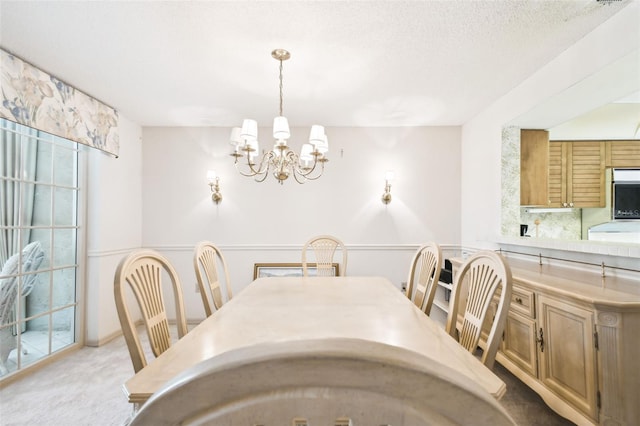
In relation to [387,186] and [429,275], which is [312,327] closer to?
[429,275]

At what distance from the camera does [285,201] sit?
3863 mm

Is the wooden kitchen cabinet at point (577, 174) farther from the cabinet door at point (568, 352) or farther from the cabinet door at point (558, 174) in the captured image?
the cabinet door at point (568, 352)

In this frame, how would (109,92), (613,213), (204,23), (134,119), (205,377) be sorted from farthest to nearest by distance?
(134,119) < (613,213) < (109,92) < (204,23) < (205,377)

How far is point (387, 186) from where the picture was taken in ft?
12.5

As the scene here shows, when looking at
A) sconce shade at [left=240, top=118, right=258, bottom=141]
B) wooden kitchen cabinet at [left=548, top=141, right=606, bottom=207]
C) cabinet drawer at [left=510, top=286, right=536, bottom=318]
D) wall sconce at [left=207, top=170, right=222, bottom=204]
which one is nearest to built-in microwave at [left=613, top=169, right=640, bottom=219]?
wooden kitchen cabinet at [left=548, top=141, right=606, bottom=207]

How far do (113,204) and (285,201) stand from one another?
1.92 m

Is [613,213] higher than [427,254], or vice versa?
[613,213]

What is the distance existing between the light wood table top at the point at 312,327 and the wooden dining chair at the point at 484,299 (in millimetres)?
155

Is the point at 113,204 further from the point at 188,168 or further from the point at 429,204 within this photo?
the point at 429,204

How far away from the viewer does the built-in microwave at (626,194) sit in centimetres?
326

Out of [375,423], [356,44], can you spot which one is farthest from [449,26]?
[375,423]

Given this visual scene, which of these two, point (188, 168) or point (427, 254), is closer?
point (427, 254)

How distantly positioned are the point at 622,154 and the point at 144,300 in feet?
15.8

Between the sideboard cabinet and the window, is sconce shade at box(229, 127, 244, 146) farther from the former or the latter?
the sideboard cabinet
